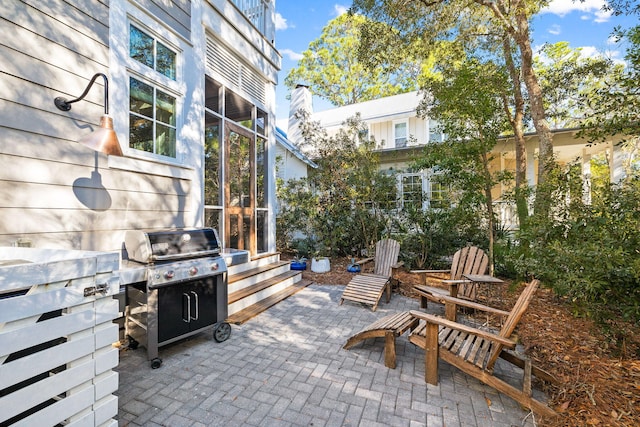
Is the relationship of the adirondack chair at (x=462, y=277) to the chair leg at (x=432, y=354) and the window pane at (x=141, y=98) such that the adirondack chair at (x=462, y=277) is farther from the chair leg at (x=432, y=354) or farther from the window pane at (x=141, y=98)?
the window pane at (x=141, y=98)

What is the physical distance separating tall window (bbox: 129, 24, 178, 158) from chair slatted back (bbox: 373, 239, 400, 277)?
4205 mm

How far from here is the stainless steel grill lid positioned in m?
2.91

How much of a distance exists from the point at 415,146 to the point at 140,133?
772 cm

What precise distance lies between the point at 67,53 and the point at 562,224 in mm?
5625

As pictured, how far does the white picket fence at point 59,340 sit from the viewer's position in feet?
4.38

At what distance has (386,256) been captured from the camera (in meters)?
5.84

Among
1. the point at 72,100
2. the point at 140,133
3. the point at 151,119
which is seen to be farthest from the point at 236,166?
the point at 72,100

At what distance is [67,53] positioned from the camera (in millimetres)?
2832

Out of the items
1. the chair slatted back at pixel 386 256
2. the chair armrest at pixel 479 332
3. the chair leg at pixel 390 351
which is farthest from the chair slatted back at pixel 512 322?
the chair slatted back at pixel 386 256

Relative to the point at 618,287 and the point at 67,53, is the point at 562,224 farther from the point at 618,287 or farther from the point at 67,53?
the point at 67,53

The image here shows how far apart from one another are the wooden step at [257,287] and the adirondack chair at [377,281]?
4.31ft

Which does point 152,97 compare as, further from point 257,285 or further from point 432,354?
point 432,354

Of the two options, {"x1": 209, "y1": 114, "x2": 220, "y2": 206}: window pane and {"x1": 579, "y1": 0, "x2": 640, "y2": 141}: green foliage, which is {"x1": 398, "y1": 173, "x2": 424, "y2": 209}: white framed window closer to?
{"x1": 579, "y1": 0, "x2": 640, "y2": 141}: green foliage

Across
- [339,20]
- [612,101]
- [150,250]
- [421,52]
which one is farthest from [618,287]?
[339,20]
